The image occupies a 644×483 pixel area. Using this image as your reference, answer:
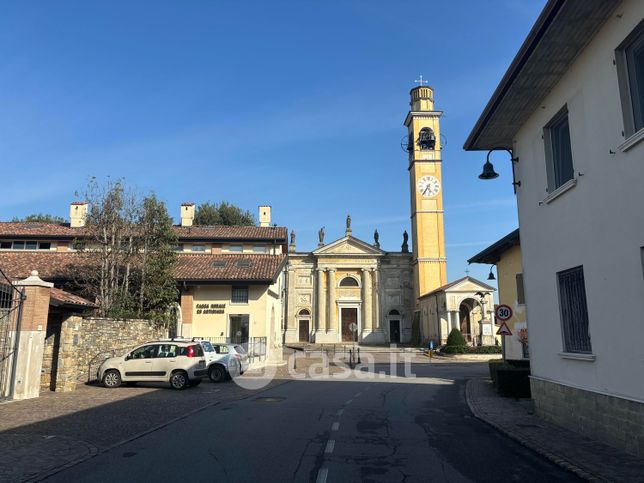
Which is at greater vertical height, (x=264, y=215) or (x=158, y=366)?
(x=264, y=215)

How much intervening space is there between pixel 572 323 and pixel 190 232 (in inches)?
1315

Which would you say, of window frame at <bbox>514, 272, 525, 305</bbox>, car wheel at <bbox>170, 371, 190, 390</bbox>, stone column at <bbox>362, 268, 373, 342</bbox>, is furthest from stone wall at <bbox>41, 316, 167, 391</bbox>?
stone column at <bbox>362, 268, 373, 342</bbox>

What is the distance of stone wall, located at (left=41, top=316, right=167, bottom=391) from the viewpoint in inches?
622

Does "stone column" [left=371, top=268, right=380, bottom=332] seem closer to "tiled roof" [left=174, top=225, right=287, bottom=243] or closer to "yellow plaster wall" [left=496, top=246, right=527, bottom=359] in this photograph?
"tiled roof" [left=174, top=225, right=287, bottom=243]

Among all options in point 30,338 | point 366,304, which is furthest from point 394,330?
point 30,338

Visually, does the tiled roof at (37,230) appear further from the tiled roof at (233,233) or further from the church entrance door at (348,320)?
the church entrance door at (348,320)

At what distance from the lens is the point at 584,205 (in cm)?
876

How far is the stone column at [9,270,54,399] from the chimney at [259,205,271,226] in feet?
96.9

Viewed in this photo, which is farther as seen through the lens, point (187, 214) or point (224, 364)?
point (187, 214)

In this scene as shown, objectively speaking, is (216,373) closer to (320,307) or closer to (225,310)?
(225,310)

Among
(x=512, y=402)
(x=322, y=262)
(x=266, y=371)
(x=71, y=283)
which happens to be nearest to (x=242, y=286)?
(x=266, y=371)

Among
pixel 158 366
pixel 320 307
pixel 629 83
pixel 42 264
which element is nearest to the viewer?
pixel 629 83

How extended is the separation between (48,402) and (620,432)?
13.2m

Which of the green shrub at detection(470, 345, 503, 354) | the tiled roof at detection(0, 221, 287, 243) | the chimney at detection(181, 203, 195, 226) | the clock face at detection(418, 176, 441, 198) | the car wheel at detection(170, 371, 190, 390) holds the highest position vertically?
the clock face at detection(418, 176, 441, 198)
